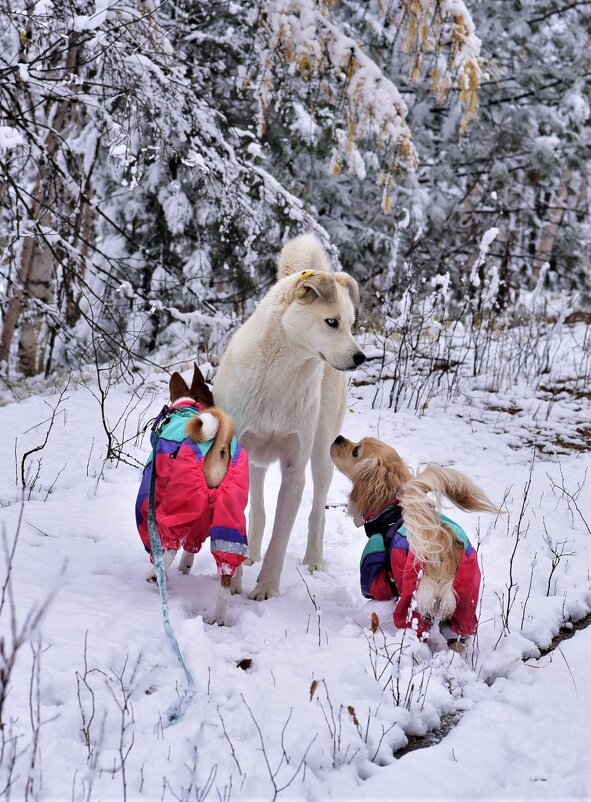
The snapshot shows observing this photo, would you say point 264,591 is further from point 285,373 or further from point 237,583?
point 285,373

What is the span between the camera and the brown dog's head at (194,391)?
4.19 meters

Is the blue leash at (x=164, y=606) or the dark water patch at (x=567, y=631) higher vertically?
the blue leash at (x=164, y=606)

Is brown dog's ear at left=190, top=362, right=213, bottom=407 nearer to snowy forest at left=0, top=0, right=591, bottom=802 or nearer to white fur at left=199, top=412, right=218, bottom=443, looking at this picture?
white fur at left=199, top=412, right=218, bottom=443

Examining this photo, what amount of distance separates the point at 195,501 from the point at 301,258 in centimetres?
212

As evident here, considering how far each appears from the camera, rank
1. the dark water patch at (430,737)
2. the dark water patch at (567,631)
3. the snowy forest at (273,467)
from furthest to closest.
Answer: the dark water patch at (567,631) < the dark water patch at (430,737) < the snowy forest at (273,467)

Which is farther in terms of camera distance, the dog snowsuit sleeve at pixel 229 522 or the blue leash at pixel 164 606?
the dog snowsuit sleeve at pixel 229 522

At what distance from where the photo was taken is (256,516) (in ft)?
15.6

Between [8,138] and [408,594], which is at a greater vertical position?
[8,138]

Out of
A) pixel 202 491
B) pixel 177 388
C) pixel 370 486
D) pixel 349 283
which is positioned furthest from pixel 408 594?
pixel 349 283

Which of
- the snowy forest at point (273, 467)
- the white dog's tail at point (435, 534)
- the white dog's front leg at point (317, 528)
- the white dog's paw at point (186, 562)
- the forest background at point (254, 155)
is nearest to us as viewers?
the snowy forest at point (273, 467)

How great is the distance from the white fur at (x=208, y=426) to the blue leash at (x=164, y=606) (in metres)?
0.31

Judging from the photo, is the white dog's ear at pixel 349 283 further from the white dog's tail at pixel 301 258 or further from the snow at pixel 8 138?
the snow at pixel 8 138

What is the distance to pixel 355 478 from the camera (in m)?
4.07

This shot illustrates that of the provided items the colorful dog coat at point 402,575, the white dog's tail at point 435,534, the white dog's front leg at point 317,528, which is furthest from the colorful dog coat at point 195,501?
the white dog's front leg at point 317,528
